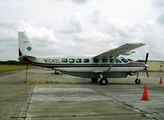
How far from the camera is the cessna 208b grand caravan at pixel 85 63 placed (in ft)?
63.1

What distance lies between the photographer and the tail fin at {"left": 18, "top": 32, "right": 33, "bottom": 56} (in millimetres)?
19734

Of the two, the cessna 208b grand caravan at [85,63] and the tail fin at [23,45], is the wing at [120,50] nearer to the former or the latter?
the cessna 208b grand caravan at [85,63]

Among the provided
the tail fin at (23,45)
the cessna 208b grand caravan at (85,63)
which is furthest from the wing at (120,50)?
the tail fin at (23,45)

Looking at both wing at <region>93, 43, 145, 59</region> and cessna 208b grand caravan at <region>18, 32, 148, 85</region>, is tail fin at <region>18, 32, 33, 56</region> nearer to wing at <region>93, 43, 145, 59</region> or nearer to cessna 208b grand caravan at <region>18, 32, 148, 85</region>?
cessna 208b grand caravan at <region>18, 32, 148, 85</region>

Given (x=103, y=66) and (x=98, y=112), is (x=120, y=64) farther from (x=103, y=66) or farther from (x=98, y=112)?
(x=98, y=112)

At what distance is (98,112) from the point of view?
7527 mm

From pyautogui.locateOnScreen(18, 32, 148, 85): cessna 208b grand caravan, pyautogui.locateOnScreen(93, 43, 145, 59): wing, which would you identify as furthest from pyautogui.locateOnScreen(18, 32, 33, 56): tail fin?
pyautogui.locateOnScreen(93, 43, 145, 59): wing

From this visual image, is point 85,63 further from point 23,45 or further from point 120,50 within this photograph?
point 23,45

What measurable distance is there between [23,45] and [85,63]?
599cm

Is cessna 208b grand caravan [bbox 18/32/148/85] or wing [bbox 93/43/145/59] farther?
cessna 208b grand caravan [bbox 18/32/148/85]

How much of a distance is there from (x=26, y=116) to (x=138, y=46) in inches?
465

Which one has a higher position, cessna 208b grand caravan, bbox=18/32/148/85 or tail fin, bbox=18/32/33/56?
tail fin, bbox=18/32/33/56

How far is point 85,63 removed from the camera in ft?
64.0

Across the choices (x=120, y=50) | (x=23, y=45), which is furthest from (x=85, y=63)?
(x=23, y=45)
